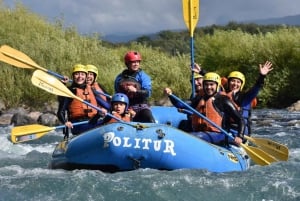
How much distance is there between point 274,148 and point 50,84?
3484mm

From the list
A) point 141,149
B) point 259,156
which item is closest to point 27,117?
point 259,156

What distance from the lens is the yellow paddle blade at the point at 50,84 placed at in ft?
29.2

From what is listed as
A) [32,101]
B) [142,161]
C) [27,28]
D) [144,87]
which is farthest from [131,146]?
[27,28]

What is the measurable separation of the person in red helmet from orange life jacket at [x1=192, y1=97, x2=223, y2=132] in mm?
705

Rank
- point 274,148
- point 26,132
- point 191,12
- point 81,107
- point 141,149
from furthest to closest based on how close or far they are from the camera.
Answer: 1. point 191,12
2. point 81,107
3. point 274,148
4. point 26,132
5. point 141,149

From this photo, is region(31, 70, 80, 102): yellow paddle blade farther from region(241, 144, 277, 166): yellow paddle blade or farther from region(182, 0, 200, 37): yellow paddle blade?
region(182, 0, 200, 37): yellow paddle blade

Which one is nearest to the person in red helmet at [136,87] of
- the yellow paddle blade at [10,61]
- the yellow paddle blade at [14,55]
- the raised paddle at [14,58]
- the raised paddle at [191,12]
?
the raised paddle at [14,58]

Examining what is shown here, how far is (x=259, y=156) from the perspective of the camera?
9109 millimetres

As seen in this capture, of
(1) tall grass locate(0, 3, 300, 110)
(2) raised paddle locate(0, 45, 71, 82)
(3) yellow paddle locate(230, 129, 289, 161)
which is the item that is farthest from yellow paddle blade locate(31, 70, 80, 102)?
(1) tall grass locate(0, 3, 300, 110)

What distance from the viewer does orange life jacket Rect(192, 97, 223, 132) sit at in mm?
9047

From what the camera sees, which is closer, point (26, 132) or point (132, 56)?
point (26, 132)

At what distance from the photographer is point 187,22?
40.3 feet

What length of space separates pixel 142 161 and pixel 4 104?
13.4m

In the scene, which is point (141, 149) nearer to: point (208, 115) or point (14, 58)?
point (208, 115)
